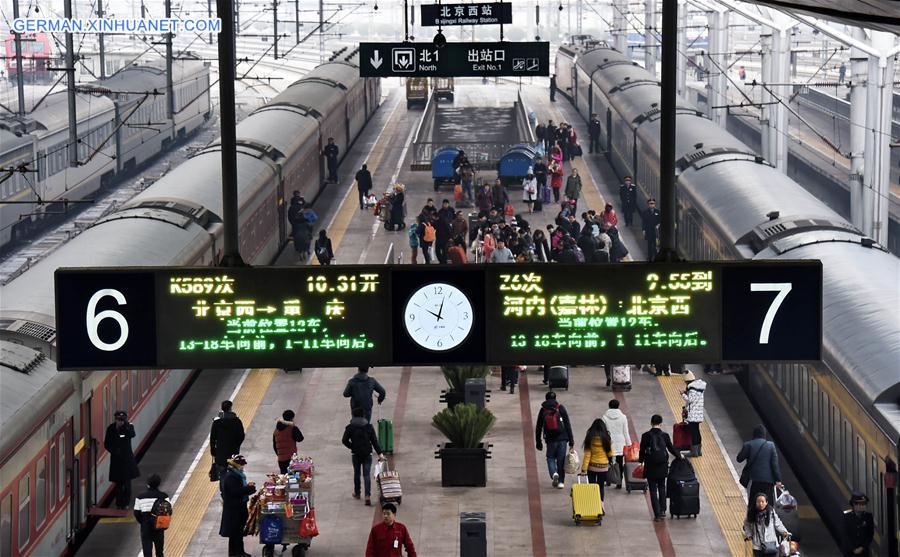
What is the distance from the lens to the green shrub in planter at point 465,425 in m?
24.1

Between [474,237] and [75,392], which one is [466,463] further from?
[474,237]

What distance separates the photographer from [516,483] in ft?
79.9

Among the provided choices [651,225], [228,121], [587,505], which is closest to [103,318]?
[228,121]

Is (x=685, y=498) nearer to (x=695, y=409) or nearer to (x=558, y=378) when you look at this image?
(x=695, y=409)

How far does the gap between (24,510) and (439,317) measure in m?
6.71

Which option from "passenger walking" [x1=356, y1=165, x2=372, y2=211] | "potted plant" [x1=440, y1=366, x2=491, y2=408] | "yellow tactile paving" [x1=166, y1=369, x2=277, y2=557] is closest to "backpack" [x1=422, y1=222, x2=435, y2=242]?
"passenger walking" [x1=356, y1=165, x2=372, y2=211]

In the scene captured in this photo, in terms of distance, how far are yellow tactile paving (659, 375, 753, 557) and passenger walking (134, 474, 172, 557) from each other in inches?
272

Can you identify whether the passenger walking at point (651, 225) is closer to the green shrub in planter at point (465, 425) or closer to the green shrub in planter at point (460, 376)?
the green shrub in planter at point (460, 376)

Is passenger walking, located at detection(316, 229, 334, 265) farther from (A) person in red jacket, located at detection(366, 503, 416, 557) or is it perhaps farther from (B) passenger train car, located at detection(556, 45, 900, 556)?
(A) person in red jacket, located at detection(366, 503, 416, 557)

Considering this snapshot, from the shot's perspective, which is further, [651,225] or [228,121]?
[651,225]

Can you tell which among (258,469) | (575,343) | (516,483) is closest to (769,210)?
(516,483)

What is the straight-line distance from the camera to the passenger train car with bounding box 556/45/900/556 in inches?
762

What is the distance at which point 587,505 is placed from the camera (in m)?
22.3

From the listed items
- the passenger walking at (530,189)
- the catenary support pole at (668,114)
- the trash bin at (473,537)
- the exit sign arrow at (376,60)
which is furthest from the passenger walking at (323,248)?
the catenary support pole at (668,114)
